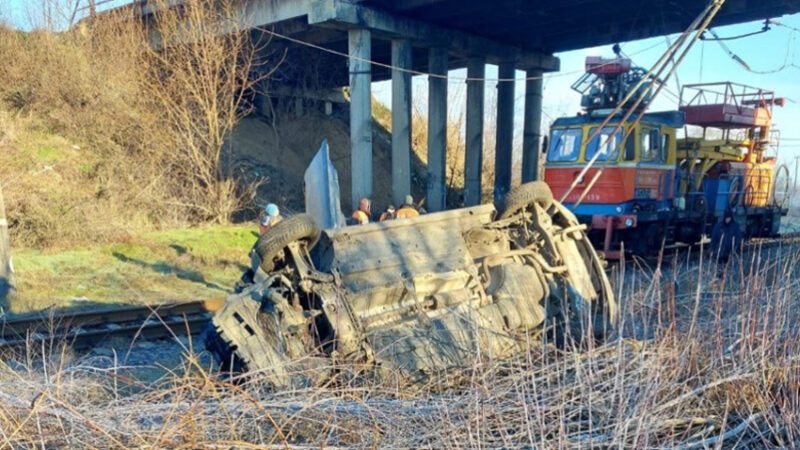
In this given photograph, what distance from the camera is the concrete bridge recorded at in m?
15.1

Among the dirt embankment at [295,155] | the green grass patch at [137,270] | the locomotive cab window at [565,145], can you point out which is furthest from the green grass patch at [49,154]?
the locomotive cab window at [565,145]

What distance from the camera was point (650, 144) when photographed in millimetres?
11164

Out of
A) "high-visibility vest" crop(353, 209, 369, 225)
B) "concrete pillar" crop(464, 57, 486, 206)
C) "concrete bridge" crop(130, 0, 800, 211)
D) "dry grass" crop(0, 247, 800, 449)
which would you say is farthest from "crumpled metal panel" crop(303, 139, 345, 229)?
"concrete pillar" crop(464, 57, 486, 206)

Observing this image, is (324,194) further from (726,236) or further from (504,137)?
(504,137)

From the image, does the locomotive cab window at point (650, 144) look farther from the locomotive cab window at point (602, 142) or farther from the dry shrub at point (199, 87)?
the dry shrub at point (199, 87)

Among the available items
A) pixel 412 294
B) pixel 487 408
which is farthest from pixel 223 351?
pixel 487 408

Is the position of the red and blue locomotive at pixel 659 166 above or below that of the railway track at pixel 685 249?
above

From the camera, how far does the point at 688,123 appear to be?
44.3ft

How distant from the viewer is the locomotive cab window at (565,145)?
36.9ft

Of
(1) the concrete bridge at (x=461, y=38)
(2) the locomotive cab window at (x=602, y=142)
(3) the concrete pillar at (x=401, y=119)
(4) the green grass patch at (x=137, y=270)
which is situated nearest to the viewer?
(4) the green grass patch at (x=137, y=270)

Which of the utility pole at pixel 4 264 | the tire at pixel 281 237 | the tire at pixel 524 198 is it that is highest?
the tire at pixel 524 198

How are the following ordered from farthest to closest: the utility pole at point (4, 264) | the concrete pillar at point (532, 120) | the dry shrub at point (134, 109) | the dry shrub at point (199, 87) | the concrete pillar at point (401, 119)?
the concrete pillar at point (532, 120), the concrete pillar at point (401, 119), the dry shrub at point (199, 87), the dry shrub at point (134, 109), the utility pole at point (4, 264)

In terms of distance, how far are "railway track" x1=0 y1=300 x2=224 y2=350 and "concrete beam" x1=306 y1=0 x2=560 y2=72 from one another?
9680 mm

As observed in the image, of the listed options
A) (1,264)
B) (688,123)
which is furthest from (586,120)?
(1,264)
